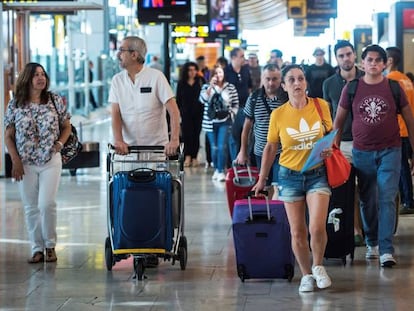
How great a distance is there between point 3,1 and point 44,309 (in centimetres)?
1011

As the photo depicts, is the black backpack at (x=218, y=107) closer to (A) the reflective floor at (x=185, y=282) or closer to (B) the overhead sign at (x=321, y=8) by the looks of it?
(A) the reflective floor at (x=185, y=282)

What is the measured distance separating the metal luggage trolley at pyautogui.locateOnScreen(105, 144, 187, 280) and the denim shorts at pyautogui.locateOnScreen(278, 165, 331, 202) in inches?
41.4

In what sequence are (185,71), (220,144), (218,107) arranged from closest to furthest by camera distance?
(218,107) → (220,144) → (185,71)

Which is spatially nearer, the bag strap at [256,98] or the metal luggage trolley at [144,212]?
the metal luggage trolley at [144,212]

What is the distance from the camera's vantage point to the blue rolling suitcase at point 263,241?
27.3 ft

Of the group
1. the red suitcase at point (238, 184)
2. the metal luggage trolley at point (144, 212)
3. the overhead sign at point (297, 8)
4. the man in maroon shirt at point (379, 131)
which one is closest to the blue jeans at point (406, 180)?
the red suitcase at point (238, 184)

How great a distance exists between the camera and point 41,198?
9.39m

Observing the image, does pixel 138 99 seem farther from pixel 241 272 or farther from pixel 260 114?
pixel 241 272

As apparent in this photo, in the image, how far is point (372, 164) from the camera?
910 centimetres

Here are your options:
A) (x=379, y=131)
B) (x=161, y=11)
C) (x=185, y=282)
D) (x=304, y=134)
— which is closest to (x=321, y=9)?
(x=161, y=11)

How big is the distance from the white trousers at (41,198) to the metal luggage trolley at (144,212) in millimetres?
813

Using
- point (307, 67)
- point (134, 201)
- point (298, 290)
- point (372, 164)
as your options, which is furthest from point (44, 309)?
point (307, 67)

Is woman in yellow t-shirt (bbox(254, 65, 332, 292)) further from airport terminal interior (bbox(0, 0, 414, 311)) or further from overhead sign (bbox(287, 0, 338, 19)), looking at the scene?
overhead sign (bbox(287, 0, 338, 19))

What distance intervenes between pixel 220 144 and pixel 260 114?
7.30m
